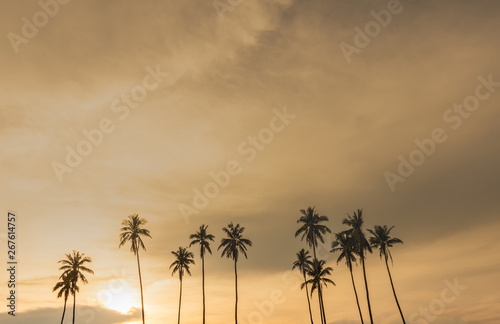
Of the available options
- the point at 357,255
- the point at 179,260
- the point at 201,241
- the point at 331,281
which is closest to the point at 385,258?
the point at 357,255

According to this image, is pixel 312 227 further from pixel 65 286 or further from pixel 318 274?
pixel 65 286

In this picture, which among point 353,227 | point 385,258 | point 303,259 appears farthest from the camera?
point 303,259

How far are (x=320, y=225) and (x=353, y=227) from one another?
8.99 meters

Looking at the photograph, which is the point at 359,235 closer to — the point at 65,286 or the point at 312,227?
the point at 312,227

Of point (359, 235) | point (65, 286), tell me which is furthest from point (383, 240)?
point (65, 286)

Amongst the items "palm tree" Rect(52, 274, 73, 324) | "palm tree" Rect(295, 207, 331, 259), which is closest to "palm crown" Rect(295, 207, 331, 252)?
"palm tree" Rect(295, 207, 331, 259)

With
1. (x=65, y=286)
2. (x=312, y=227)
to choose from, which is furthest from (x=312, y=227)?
(x=65, y=286)

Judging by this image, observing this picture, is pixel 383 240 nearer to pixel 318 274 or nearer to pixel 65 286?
pixel 318 274

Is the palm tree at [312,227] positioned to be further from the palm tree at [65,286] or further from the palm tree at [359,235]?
the palm tree at [65,286]

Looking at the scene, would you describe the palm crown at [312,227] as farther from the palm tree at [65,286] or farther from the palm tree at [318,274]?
the palm tree at [65,286]

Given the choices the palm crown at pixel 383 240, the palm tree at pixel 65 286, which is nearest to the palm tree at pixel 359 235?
the palm crown at pixel 383 240

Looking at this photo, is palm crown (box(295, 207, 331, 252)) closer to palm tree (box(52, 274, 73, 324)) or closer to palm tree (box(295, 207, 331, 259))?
palm tree (box(295, 207, 331, 259))

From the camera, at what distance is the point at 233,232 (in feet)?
245

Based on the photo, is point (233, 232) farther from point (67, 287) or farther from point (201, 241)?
point (67, 287)
